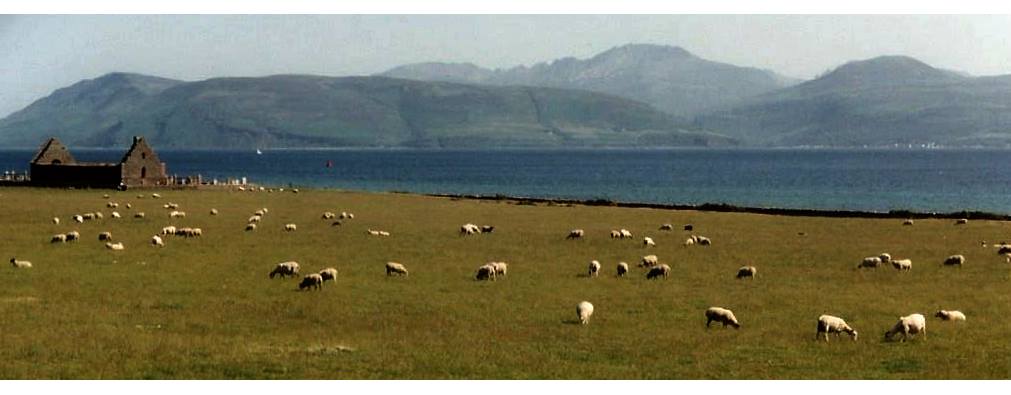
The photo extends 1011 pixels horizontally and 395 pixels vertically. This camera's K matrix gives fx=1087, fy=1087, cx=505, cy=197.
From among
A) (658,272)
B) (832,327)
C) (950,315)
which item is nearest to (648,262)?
(658,272)

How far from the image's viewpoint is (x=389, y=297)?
104ft

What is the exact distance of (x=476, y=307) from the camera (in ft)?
97.8

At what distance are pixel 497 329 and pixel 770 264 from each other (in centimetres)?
1825

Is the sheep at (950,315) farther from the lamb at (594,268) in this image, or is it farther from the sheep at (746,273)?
the lamb at (594,268)

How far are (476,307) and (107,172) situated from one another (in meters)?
79.8

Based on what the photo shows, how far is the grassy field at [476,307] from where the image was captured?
22.0 metres

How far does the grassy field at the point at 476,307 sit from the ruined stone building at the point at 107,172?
45726 mm

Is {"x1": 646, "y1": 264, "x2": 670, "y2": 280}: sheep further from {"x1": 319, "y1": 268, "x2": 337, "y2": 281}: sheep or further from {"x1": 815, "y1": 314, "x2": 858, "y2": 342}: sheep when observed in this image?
{"x1": 815, "y1": 314, "x2": 858, "y2": 342}: sheep

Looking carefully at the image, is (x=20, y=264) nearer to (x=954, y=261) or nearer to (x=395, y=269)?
(x=395, y=269)

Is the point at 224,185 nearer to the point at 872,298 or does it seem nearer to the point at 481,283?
the point at 481,283

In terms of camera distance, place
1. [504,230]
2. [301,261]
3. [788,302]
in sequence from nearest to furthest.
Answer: [788,302]
[301,261]
[504,230]

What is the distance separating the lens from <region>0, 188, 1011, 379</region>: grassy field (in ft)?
72.3

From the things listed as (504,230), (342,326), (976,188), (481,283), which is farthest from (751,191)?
(342,326)

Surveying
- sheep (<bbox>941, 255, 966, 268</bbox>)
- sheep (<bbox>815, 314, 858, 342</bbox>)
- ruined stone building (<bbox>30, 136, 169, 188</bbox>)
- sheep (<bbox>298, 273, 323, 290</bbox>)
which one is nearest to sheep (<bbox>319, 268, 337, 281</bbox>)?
sheep (<bbox>298, 273, 323, 290</bbox>)
